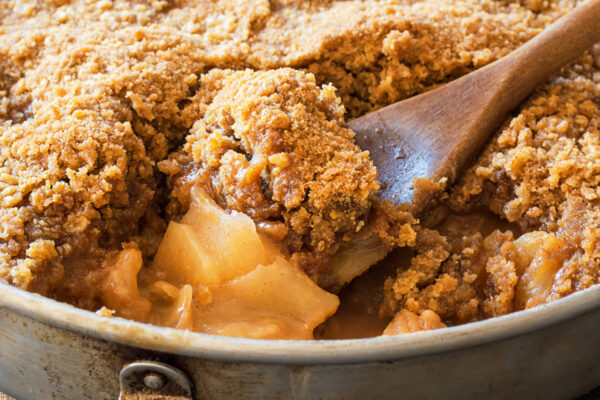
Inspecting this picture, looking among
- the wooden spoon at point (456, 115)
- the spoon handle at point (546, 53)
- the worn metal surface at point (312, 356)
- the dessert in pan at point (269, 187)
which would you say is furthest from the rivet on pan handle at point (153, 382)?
the spoon handle at point (546, 53)

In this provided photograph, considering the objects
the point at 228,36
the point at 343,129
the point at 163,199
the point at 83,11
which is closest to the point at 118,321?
the point at 163,199

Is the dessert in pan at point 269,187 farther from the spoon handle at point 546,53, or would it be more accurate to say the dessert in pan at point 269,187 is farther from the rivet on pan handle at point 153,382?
the rivet on pan handle at point 153,382

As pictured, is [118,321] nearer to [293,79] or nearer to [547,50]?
[293,79]

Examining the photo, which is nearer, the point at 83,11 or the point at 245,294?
the point at 245,294

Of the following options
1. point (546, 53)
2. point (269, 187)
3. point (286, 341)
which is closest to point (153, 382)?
point (286, 341)

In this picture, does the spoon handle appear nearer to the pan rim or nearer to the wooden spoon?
the wooden spoon

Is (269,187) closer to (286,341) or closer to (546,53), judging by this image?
(286,341)
